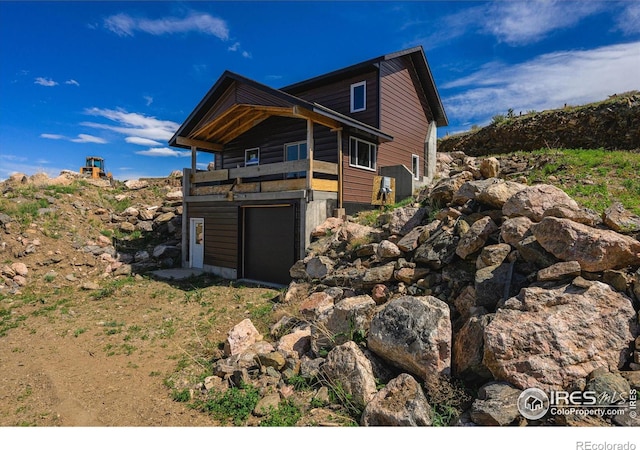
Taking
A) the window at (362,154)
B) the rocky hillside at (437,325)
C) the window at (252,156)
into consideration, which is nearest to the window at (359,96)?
the window at (362,154)

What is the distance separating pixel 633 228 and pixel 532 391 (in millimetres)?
3206

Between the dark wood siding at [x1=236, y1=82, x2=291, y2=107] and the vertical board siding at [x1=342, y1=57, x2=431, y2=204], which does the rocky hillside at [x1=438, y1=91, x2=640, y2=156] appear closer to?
the vertical board siding at [x1=342, y1=57, x2=431, y2=204]

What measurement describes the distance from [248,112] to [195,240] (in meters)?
6.22

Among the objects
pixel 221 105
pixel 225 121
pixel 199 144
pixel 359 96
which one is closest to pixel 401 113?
pixel 359 96

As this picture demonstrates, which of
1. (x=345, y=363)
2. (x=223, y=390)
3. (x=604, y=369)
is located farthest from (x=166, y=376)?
(x=604, y=369)

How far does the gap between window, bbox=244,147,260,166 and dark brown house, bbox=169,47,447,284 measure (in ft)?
0.21

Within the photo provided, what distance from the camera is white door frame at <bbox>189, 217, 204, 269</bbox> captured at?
47.4 feet

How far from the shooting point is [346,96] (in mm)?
15211

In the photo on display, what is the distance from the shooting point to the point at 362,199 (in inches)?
539

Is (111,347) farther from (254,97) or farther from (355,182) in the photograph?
(355,182)

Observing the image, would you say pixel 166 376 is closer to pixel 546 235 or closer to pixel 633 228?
pixel 546 235

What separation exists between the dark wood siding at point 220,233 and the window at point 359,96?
7.31 meters

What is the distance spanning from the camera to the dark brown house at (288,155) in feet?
36.4

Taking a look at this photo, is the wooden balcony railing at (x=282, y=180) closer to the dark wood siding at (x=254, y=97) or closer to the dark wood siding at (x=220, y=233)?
the dark wood siding at (x=220, y=233)
